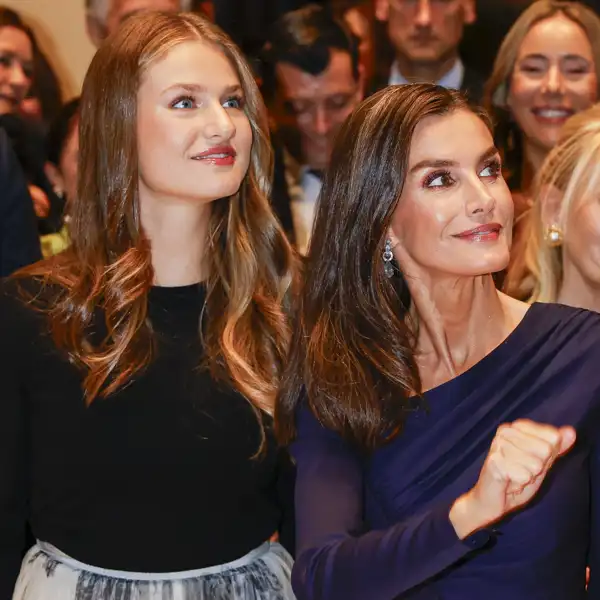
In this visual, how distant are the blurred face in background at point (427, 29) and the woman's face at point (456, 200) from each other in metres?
1.77

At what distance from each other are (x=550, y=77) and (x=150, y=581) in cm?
189

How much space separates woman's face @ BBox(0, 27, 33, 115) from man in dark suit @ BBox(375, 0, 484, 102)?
1088mm

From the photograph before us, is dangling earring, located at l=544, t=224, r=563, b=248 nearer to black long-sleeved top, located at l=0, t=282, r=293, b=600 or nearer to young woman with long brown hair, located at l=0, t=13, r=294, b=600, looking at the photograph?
young woman with long brown hair, located at l=0, t=13, r=294, b=600

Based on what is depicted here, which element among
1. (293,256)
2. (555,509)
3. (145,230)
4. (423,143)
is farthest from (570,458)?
(145,230)

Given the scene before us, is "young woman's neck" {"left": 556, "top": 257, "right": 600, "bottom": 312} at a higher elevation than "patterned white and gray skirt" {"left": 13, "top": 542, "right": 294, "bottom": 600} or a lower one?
higher

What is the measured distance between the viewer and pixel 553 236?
239cm

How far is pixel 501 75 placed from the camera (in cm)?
332

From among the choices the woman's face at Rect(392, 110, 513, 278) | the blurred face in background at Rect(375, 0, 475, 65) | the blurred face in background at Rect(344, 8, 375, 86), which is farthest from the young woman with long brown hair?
the blurred face in background at Rect(344, 8, 375, 86)

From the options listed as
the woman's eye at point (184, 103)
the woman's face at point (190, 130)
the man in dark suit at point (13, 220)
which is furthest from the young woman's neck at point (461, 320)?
the man in dark suit at point (13, 220)

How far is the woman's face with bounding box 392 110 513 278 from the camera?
1802 mm

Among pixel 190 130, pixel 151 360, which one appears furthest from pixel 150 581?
pixel 190 130

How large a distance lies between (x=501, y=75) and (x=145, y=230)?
1.51m

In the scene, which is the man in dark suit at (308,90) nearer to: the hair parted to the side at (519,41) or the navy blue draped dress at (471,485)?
the hair parted to the side at (519,41)

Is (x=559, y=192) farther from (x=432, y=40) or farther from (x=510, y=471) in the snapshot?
(x=432, y=40)
